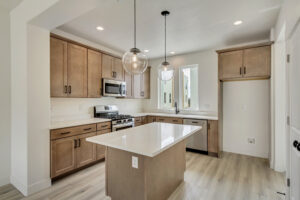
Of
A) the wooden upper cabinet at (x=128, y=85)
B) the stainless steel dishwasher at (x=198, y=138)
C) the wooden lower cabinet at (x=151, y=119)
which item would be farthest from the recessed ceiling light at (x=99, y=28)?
the stainless steel dishwasher at (x=198, y=138)

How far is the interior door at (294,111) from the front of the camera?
145 cm

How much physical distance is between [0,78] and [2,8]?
42.5 inches

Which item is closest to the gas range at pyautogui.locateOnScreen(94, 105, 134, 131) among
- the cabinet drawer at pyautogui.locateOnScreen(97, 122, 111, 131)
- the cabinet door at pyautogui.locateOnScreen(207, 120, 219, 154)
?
the cabinet drawer at pyautogui.locateOnScreen(97, 122, 111, 131)

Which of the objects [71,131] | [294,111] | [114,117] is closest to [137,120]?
[114,117]

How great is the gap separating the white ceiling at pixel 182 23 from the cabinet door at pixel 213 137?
1.97m

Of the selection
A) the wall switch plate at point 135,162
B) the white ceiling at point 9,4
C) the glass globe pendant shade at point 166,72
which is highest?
the white ceiling at point 9,4

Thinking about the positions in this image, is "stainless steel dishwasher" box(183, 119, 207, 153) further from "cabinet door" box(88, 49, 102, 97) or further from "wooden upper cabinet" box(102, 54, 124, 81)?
"cabinet door" box(88, 49, 102, 97)

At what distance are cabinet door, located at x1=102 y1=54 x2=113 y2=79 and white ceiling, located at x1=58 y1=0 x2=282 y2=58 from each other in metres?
0.39

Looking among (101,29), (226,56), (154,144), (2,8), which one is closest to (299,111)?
(154,144)

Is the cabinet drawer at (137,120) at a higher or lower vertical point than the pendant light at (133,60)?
lower

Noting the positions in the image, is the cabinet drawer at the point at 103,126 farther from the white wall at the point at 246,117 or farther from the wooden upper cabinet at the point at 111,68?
the white wall at the point at 246,117

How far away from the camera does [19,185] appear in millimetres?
2291

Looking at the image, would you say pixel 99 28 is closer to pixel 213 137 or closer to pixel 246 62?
pixel 246 62

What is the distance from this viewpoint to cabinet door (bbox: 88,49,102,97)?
3305 mm
